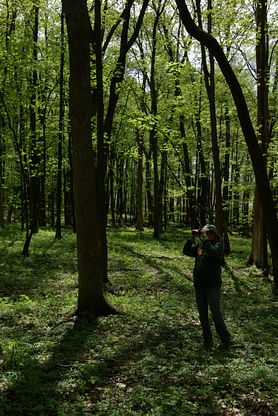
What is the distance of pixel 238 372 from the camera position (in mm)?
5508

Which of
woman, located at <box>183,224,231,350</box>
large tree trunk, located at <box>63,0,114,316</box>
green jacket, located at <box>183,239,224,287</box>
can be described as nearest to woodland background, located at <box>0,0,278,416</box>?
large tree trunk, located at <box>63,0,114,316</box>

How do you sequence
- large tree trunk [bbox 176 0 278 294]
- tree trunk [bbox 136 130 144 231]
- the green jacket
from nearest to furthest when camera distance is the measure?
1. the green jacket
2. large tree trunk [bbox 176 0 278 294]
3. tree trunk [bbox 136 130 144 231]

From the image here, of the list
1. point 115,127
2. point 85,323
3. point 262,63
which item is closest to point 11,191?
point 115,127

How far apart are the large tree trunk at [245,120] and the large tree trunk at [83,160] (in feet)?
13.7

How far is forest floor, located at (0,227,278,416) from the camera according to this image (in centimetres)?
457

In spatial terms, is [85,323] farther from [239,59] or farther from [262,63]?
[239,59]

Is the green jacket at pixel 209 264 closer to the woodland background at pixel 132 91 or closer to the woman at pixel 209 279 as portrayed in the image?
the woman at pixel 209 279

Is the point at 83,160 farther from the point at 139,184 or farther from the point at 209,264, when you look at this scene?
the point at 139,184

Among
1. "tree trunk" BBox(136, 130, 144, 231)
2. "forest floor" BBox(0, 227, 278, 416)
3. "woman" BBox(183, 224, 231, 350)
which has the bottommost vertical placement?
"forest floor" BBox(0, 227, 278, 416)

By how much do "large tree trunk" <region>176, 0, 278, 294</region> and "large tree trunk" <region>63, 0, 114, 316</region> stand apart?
417 cm

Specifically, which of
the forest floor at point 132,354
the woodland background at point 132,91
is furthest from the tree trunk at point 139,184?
the forest floor at point 132,354

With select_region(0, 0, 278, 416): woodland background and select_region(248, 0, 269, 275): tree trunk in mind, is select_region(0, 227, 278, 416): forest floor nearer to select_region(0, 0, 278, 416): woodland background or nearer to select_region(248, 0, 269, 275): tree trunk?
select_region(0, 0, 278, 416): woodland background

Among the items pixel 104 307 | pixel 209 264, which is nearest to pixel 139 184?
pixel 104 307

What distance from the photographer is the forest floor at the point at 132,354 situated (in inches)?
180
